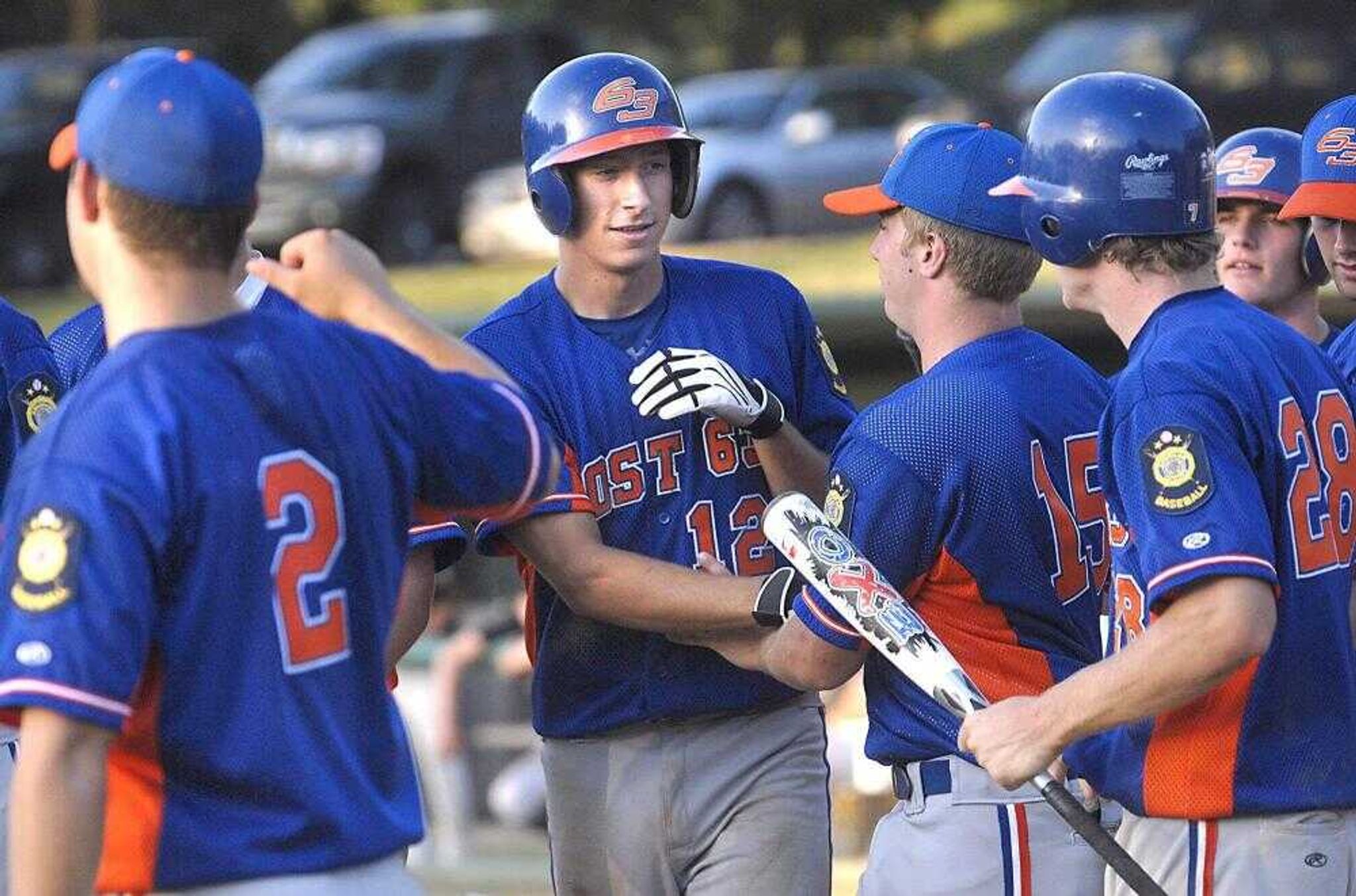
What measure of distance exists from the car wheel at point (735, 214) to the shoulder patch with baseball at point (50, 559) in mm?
16830

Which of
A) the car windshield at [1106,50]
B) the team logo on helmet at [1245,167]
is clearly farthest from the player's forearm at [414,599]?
the car windshield at [1106,50]

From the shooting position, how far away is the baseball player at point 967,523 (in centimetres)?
421

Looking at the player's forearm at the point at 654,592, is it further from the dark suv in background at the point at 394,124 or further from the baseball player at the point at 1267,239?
the dark suv in background at the point at 394,124

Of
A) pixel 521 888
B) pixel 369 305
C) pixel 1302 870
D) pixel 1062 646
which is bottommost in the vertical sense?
pixel 521 888

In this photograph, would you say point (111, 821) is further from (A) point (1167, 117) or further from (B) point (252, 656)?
(A) point (1167, 117)

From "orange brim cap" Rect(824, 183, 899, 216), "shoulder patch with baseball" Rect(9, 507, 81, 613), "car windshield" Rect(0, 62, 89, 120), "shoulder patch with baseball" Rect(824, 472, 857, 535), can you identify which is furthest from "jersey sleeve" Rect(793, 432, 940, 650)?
"car windshield" Rect(0, 62, 89, 120)

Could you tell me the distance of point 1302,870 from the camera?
12.6ft

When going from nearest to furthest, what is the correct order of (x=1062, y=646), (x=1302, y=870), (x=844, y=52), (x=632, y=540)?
(x=1302, y=870) → (x=1062, y=646) → (x=632, y=540) → (x=844, y=52)

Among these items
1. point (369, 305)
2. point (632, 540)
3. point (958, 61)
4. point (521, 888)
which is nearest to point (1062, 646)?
point (632, 540)

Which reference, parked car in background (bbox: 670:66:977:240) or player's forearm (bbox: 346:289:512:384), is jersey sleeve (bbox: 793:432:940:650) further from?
parked car in background (bbox: 670:66:977:240)

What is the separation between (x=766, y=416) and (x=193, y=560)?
6.20ft

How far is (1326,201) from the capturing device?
16.9 feet

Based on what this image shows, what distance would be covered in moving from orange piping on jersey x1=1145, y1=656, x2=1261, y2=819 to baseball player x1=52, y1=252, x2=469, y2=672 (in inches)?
61.8

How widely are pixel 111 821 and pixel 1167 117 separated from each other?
7.17ft
